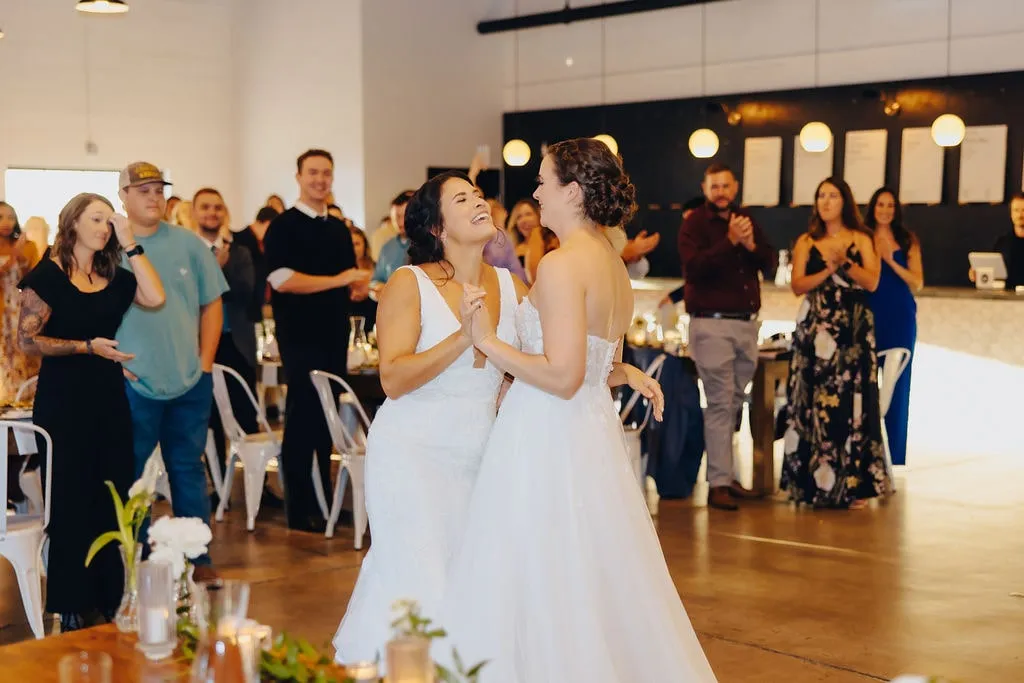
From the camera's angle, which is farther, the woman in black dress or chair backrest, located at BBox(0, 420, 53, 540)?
the woman in black dress

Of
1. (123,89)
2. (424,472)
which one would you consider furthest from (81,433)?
(123,89)

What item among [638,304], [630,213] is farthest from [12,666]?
[638,304]

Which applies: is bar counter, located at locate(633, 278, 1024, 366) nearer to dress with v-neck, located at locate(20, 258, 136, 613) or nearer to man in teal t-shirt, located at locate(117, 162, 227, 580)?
man in teal t-shirt, located at locate(117, 162, 227, 580)

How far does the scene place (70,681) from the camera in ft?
6.55

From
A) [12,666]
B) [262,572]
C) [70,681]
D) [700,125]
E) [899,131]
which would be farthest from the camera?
[700,125]

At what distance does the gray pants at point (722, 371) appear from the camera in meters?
7.16

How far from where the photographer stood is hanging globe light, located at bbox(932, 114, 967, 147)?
1117 cm

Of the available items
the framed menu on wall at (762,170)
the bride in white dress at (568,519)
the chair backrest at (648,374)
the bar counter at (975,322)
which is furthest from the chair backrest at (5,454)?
the framed menu on wall at (762,170)

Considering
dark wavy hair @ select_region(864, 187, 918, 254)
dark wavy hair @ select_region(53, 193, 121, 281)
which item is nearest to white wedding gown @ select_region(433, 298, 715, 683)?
dark wavy hair @ select_region(53, 193, 121, 281)

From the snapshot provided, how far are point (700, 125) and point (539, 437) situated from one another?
10821 millimetres

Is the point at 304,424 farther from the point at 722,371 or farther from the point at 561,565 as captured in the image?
the point at 561,565

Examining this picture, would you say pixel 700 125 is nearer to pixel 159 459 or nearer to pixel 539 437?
pixel 159 459

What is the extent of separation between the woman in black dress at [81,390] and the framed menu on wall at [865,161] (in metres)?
8.92

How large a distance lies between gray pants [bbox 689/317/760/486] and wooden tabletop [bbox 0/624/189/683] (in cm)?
471
